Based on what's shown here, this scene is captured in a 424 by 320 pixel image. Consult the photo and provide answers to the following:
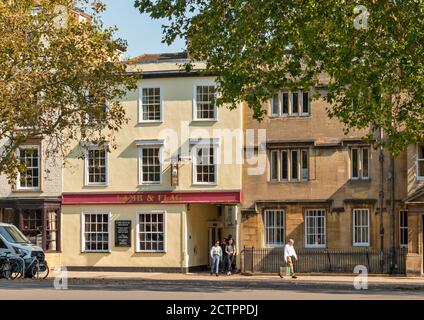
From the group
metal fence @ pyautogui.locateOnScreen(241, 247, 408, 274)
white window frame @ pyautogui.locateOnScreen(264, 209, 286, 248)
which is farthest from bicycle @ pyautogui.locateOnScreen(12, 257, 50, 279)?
white window frame @ pyautogui.locateOnScreen(264, 209, 286, 248)

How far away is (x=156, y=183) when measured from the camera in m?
50.4

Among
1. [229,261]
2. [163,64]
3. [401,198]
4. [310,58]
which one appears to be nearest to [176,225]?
[229,261]

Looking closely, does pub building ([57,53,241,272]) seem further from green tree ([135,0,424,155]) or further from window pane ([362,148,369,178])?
green tree ([135,0,424,155])

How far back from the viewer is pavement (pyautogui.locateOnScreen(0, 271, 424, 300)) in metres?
26.8

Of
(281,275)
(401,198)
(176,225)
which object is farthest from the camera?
(176,225)

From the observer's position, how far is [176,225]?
164ft

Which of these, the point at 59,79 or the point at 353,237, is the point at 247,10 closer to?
the point at 59,79

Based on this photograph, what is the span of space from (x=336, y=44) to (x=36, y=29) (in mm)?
12991

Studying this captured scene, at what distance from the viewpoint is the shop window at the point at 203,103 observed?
1967 inches

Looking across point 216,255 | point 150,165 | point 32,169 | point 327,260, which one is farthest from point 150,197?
point 327,260

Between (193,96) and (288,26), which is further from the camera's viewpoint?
(193,96)

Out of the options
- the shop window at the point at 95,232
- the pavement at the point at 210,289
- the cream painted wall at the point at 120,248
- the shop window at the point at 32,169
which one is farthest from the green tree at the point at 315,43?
the shop window at the point at 32,169

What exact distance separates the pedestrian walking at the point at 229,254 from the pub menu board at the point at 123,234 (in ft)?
16.6

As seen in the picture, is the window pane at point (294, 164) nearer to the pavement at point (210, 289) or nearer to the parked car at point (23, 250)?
the pavement at point (210, 289)
